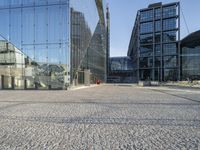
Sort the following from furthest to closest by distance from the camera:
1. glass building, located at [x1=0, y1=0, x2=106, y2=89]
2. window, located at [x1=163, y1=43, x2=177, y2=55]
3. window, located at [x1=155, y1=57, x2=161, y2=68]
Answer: window, located at [x1=155, y1=57, x2=161, y2=68]
window, located at [x1=163, y1=43, x2=177, y2=55]
glass building, located at [x1=0, y1=0, x2=106, y2=89]

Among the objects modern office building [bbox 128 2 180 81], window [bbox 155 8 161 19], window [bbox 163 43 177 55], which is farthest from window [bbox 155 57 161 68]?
window [bbox 155 8 161 19]

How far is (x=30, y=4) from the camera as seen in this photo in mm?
34250

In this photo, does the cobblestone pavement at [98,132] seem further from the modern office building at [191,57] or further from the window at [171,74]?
the modern office building at [191,57]

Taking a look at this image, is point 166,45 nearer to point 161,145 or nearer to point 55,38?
point 55,38

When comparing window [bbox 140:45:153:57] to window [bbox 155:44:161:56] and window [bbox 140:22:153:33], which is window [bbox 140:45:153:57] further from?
window [bbox 140:22:153:33]

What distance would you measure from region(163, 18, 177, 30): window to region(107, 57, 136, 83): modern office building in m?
29.8

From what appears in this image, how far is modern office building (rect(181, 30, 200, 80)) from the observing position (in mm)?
94750

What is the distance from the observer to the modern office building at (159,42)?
91569 mm

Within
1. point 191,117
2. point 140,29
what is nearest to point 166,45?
point 140,29

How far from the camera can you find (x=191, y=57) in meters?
97.2

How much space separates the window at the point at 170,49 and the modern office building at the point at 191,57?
15.8ft

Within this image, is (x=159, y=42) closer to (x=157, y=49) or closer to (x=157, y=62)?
(x=157, y=49)

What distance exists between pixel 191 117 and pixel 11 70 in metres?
27.5

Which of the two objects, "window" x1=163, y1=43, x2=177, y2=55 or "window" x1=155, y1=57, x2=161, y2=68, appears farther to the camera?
"window" x1=155, y1=57, x2=161, y2=68
